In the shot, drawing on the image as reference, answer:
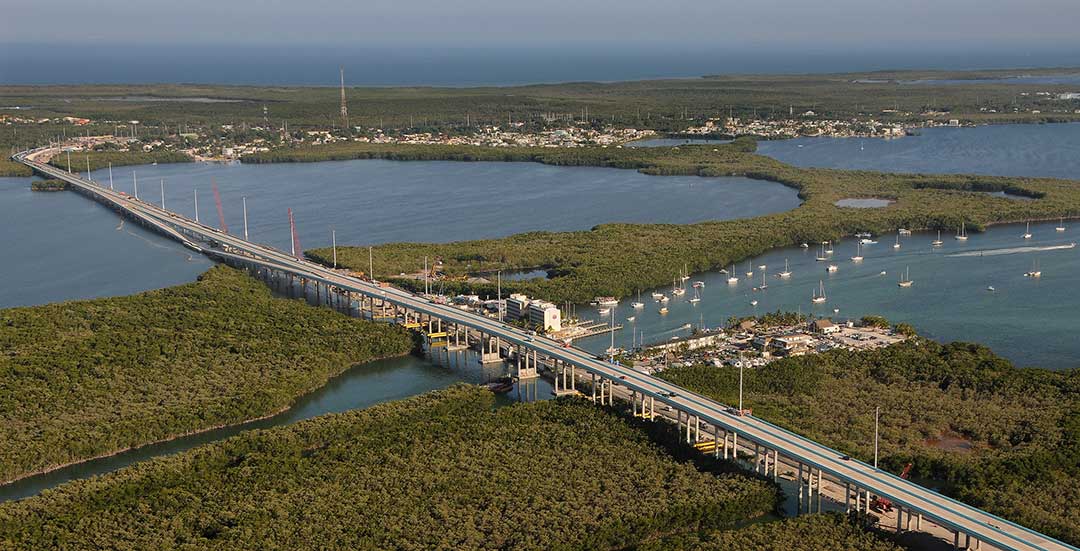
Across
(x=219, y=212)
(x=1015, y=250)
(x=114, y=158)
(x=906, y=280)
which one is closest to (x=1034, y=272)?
(x=1015, y=250)

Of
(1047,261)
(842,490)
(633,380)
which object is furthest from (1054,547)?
(1047,261)

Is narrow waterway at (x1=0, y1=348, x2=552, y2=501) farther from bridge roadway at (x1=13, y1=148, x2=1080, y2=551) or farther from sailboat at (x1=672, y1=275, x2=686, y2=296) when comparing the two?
sailboat at (x1=672, y1=275, x2=686, y2=296)

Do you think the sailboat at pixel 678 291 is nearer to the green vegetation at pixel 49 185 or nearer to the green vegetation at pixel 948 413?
the green vegetation at pixel 948 413

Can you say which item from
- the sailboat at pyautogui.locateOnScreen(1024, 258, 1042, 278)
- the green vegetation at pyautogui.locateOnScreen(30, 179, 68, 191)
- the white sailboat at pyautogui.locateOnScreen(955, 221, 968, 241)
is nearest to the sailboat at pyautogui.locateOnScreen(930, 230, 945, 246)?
the white sailboat at pyautogui.locateOnScreen(955, 221, 968, 241)

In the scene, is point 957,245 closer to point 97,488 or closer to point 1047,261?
point 1047,261

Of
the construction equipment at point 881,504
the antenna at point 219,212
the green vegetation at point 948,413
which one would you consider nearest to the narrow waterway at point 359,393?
the green vegetation at point 948,413

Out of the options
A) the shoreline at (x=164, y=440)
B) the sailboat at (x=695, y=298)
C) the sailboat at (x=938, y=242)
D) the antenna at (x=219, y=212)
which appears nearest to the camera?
the shoreline at (x=164, y=440)
